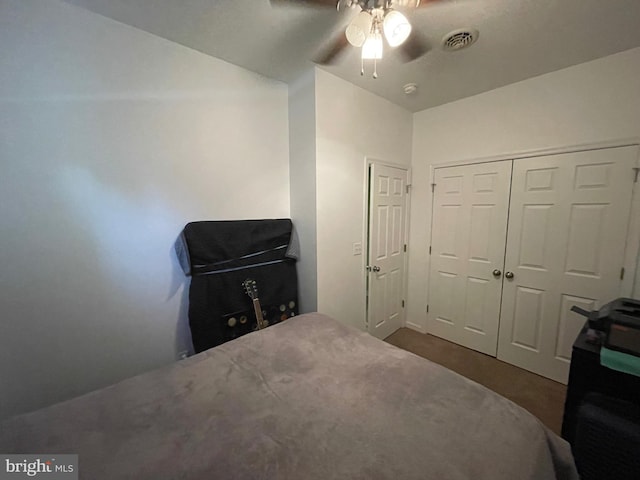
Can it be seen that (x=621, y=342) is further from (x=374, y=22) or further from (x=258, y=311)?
(x=258, y=311)

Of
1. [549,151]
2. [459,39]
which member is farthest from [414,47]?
[549,151]

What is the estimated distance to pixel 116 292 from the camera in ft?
5.19

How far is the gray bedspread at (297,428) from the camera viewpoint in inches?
29.6

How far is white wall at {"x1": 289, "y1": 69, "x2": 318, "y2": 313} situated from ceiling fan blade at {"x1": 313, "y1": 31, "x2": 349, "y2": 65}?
17cm

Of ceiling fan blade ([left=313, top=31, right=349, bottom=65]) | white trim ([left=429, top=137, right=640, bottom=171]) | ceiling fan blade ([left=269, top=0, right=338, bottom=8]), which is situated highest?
ceiling fan blade ([left=313, top=31, right=349, bottom=65])

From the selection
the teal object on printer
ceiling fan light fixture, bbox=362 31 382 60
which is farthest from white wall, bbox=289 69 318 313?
the teal object on printer

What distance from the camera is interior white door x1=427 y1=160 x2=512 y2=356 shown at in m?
2.41

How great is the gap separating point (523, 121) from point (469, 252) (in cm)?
128

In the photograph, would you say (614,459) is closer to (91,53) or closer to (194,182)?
(194,182)

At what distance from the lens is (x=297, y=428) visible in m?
0.89

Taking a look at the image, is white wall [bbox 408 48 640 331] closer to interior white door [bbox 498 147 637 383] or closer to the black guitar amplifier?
interior white door [bbox 498 147 637 383]

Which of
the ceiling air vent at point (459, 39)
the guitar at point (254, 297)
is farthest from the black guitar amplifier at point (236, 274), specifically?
the ceiling air vent at point (459, 39)

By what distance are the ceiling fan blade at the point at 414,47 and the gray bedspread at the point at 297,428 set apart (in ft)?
6.48

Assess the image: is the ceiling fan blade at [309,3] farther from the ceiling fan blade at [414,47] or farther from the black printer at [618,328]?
the black printer at [618,328]
